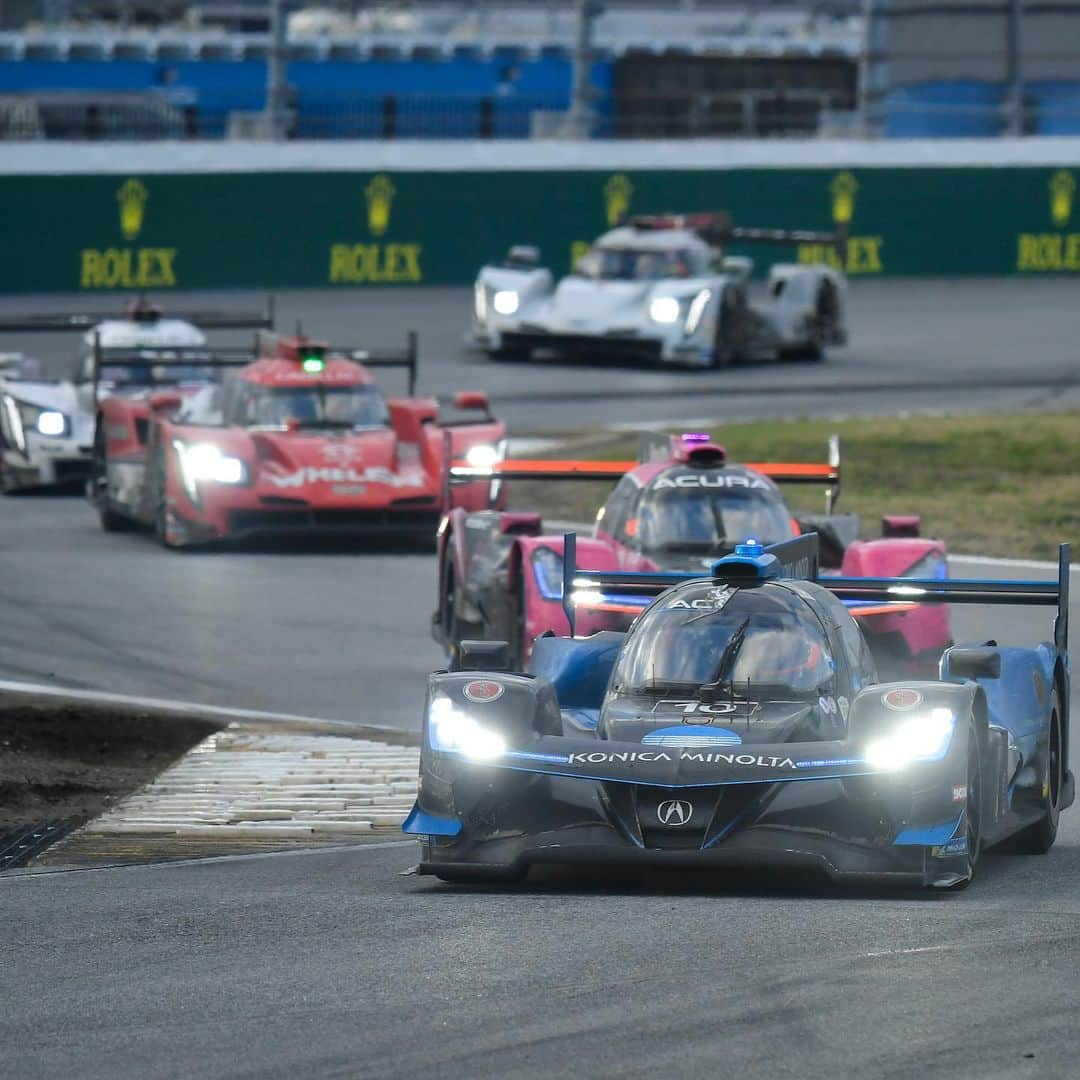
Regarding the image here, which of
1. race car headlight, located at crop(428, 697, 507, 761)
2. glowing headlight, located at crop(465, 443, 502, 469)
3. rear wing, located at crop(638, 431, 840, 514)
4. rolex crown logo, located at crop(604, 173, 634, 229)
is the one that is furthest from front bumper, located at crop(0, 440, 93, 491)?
rolex crown logo, located at crop(604, 173, 634, 229)

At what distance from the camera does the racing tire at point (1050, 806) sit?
9.44m

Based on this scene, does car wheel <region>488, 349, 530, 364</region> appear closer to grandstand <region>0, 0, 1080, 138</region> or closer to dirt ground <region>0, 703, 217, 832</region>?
grandstand <region>0, 0, 1080, 138</region>

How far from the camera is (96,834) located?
396 inches

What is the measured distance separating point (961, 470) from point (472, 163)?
53.3 ft

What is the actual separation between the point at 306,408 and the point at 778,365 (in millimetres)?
14005

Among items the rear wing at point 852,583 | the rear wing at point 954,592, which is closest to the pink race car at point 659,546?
the rear wing at point 852,583

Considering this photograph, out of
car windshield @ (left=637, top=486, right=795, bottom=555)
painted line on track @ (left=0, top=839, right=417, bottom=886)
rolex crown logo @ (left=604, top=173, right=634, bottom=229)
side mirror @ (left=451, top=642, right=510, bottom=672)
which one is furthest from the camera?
rolex crown logo @ (left=604, top=173, right=634, bottom=229)

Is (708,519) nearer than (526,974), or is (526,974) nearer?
(526,974)

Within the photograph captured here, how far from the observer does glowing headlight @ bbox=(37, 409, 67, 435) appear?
878 inches

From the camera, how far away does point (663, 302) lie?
1202 inches

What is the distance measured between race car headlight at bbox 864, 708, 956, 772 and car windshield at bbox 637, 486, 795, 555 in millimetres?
5592

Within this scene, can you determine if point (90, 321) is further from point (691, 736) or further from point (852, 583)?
point (691, 736)

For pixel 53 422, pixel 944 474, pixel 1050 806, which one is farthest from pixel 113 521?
pixel 1050 806

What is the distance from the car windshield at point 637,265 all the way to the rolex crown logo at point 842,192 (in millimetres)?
8774
